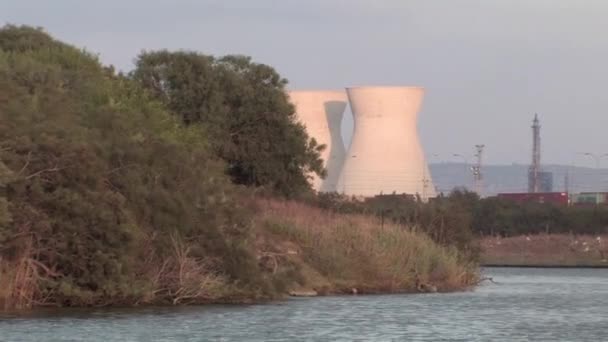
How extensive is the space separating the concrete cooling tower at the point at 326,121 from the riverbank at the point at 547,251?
10.7 meters

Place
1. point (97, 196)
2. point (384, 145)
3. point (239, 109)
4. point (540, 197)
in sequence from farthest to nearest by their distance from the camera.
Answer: point (540, 197)
point (384, 145)
point (239, 109)
point (97, 196)

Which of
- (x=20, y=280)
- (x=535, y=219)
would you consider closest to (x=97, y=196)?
(x=20, y=280)

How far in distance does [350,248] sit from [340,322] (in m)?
11.7

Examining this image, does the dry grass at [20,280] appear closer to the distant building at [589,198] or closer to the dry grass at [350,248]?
the dry grass at [350,248]

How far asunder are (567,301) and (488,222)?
6301 centimetres

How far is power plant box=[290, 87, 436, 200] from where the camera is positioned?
85.3 meters

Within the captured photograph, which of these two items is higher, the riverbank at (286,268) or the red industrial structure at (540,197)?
the red industrial structure at (540,197)

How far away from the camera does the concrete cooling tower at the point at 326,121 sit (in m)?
89.9

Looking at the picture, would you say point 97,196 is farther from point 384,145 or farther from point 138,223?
point 384,145

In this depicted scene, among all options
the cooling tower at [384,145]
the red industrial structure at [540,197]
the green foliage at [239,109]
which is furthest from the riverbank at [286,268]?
the red industrial structure at [540,197]

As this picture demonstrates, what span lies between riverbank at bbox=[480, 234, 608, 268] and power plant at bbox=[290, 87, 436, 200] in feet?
20.0

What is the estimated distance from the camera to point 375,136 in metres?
87.2

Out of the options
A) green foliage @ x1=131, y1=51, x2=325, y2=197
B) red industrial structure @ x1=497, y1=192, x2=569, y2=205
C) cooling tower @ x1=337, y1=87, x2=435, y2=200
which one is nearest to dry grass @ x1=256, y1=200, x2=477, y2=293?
green foliage @ x1=131, y1=51, x2=325, y2=197

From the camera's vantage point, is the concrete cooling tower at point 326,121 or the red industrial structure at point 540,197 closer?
the concrete cooling tower at point 326,121
